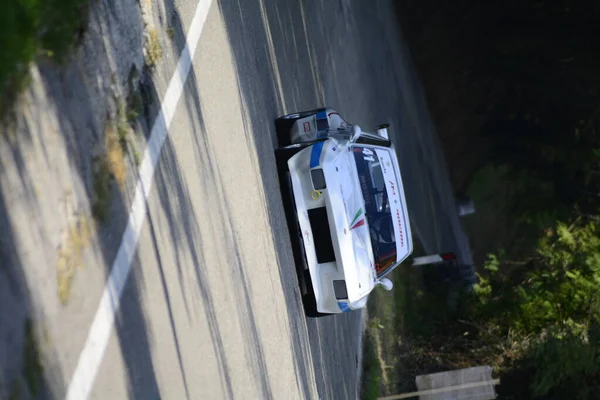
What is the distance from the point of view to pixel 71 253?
5500mm

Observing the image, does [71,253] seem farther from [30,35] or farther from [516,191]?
[516,191]

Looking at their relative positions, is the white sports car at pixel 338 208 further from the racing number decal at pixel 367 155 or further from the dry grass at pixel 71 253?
the dry grass at pixel 71 253

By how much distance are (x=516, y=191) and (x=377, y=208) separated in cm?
1274

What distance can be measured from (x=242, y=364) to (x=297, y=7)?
7287 mm

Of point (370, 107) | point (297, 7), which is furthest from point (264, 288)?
point (370, 107)

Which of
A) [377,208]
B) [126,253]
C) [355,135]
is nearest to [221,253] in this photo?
[126,253]

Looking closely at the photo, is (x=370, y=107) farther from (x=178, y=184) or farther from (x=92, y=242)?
(x=92, y=242)

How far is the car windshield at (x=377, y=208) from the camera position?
10148mm

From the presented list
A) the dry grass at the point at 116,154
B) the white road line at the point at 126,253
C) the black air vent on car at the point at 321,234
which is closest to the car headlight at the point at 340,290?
the black air vent on car at the point at 321,234

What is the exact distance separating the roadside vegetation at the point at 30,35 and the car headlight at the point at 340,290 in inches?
203

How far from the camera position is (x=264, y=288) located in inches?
357

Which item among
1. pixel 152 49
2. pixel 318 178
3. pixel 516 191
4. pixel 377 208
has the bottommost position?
pixel 516 191

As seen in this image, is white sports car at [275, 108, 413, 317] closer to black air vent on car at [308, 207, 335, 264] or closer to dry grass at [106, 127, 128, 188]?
black air vent on car at [308, 207, 335, 264]

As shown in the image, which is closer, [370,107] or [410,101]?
[370,107]
